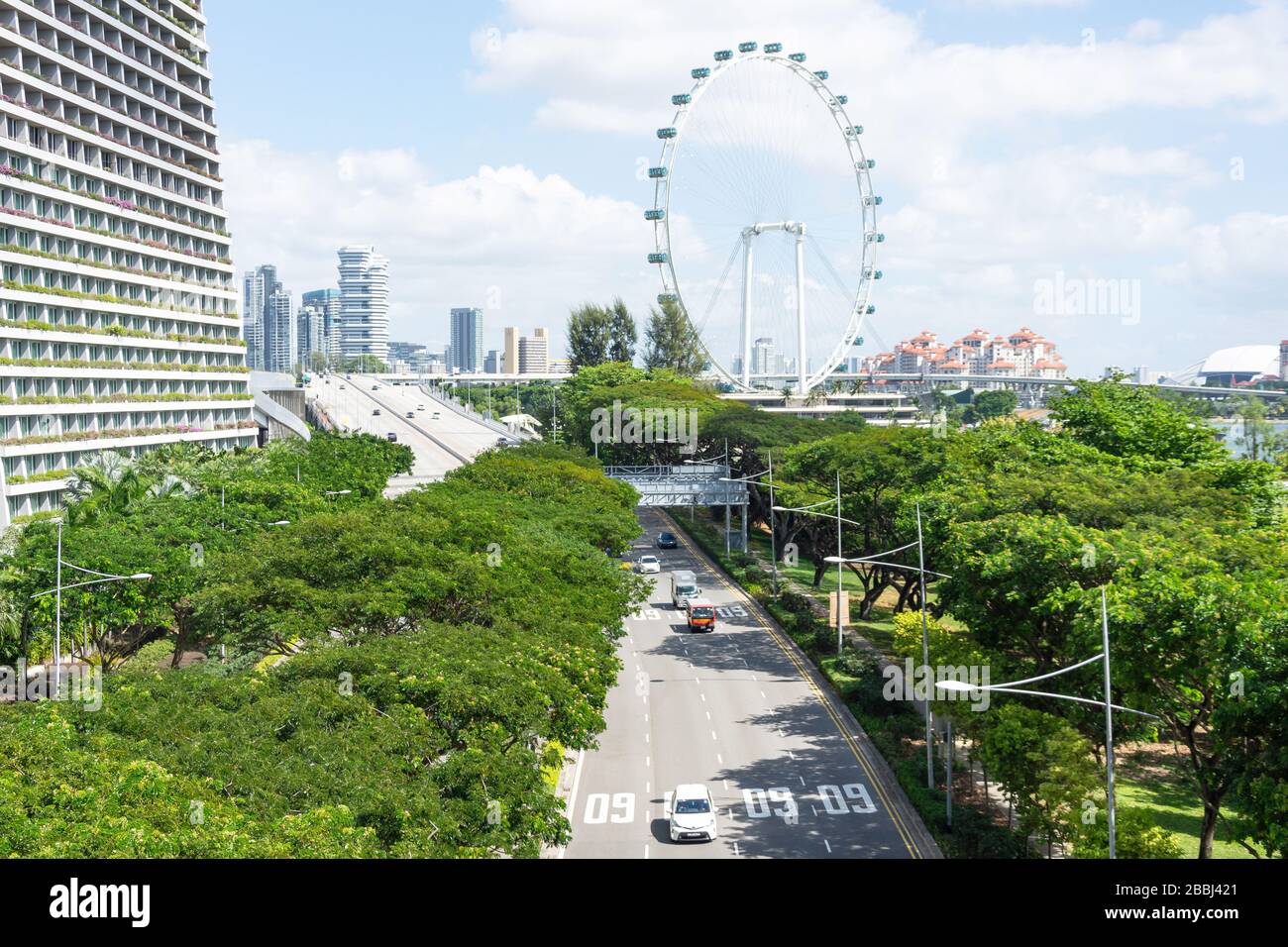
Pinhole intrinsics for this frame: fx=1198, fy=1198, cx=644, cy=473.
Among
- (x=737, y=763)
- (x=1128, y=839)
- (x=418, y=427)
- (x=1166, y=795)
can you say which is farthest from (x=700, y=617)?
(x=418, y=427)

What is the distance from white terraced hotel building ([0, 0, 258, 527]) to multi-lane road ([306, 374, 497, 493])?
22923 millimetres

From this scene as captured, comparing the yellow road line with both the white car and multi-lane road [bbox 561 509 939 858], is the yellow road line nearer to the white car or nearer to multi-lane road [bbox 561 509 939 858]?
multi-lane road [bbox 561 509 939 858]

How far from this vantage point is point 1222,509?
44594mm

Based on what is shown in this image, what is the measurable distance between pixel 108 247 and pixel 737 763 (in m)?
73.8

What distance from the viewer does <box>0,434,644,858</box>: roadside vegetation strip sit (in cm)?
2050

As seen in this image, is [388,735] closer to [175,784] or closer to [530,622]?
[175,784]

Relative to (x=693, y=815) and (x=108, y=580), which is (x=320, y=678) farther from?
(x=108, y=580)

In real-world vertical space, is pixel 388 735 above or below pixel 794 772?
above

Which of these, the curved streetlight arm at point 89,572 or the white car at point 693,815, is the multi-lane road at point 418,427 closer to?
the curved streetlight arm at point 89,572

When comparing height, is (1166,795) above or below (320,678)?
below

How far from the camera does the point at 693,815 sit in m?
36.3

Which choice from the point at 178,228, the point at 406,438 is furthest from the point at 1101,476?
the point at 406,438

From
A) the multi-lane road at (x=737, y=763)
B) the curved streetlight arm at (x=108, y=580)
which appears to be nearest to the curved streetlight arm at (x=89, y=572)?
the curved streetlight arm at (x=108, y=580)
